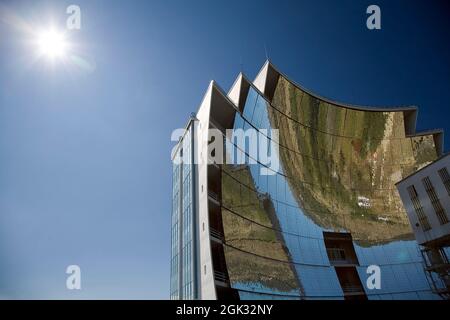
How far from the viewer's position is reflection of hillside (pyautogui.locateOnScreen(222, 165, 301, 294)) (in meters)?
22.0

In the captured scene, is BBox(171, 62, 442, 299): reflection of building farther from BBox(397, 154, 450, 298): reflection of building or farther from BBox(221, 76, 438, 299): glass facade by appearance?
BBox(397, 154, 450, 298): reflection of building

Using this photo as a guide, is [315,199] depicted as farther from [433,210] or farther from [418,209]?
[433,210]

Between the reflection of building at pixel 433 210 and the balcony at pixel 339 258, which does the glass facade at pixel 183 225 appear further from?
the reflection of building at pixel 433 210

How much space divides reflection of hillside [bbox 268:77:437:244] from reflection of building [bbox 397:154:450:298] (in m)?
9.40

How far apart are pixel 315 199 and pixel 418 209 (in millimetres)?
10797

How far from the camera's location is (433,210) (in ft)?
96.1

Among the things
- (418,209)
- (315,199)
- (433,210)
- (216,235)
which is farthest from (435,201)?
(216,235)

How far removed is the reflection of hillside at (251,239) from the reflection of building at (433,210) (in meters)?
12.7

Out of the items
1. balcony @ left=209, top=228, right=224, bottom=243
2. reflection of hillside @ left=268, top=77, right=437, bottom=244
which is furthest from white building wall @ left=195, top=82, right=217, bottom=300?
reflection of hillside @ left=268, top=77, right=437, bottom=244

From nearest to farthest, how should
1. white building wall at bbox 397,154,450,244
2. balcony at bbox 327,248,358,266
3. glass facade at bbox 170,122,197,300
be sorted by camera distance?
glass facade at bbox 170,122,197,300 → white building wall at bbox 397,154,450,244 → balcony at bbox 327,248,358,266
